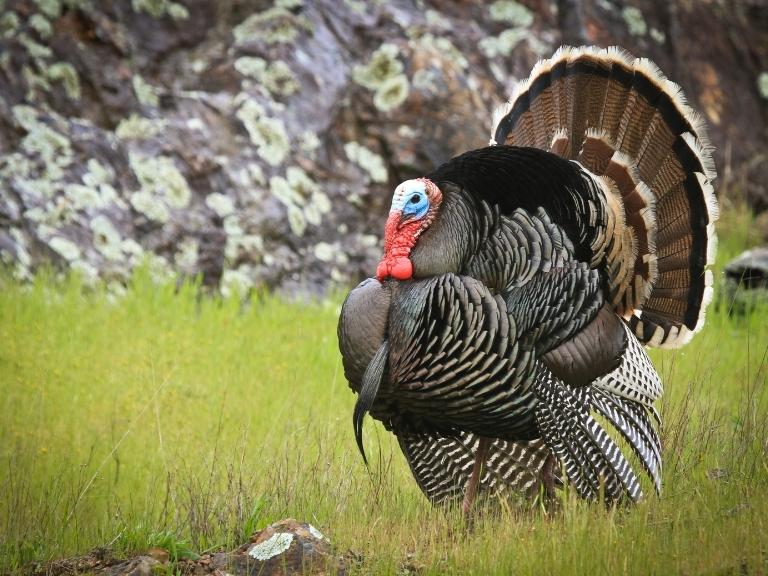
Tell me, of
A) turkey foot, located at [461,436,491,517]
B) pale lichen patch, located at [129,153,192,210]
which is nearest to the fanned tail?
turkey foot, located at [461,436,491,517]

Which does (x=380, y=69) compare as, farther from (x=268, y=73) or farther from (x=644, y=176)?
(x=644, y=176)

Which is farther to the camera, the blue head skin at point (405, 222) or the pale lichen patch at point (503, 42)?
the pale lichen patch at point (503, 42)

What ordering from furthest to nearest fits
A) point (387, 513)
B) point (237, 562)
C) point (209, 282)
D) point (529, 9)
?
point (529, 9) → point (209, 282) → point (387, 513) → point (237, 562)

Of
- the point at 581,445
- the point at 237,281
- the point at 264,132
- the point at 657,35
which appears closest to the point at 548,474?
the point at 581,445

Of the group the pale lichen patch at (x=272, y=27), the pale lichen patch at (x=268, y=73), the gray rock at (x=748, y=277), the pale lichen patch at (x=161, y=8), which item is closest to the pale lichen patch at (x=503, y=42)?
the pale lichen patch at (x=272, y=27)

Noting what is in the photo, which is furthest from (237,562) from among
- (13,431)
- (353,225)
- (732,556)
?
(353,225)

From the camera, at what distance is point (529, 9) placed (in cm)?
909

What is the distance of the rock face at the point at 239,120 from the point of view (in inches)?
299

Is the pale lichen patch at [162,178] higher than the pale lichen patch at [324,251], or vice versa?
the pale lichen patch at [162,178]

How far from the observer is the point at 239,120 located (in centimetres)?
815

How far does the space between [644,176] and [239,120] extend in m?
3.75

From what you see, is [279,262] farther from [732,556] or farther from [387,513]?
[732,556]

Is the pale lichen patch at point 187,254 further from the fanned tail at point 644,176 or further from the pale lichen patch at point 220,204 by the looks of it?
the fanned tail at point 644,176

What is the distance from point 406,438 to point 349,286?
3.38 meters
